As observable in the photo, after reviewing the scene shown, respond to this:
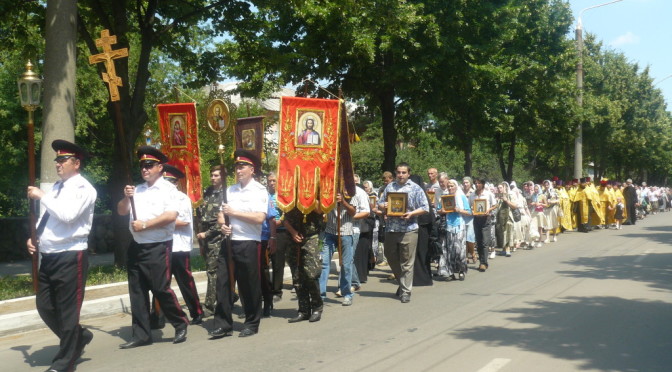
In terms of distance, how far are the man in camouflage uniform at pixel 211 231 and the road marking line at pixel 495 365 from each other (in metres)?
3.72

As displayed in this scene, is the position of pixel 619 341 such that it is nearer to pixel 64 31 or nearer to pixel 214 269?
pixel 214 269

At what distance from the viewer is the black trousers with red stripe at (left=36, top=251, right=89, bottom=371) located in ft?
21.5

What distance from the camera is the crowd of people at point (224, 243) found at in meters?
6.64

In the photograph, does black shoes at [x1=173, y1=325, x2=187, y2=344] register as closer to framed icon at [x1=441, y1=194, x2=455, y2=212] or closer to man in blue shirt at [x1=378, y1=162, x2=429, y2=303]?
man in blue shirt at [x1=378, y1=162, x2=429, y2=303]

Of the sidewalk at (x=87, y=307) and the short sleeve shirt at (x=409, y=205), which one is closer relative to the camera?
the sidewalk at (x=87, y=307)

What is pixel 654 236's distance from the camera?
2306 cm

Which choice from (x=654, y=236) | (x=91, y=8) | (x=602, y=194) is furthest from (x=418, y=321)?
(x=602, y=194)

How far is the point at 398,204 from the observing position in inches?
419

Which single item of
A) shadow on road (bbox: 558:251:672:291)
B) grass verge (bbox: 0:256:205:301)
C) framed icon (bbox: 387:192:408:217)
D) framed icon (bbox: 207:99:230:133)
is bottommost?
shadow on road (bbox: 558:251:672:291)

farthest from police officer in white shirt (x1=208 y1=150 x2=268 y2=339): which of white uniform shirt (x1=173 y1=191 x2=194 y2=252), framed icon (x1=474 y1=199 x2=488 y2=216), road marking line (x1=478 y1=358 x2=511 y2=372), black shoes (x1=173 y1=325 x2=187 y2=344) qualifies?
framed icon (x1=474 y1=199 x2=488 y2=216)

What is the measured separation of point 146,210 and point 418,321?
11.2 ft

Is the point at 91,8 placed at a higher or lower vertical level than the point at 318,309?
higher

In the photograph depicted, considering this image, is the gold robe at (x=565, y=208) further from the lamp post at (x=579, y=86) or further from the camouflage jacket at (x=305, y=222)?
the camouflage jacket at (x=305, y=222)

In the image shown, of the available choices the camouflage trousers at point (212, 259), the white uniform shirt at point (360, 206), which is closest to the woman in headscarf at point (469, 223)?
Answer: the white uniform shirt at point (360, 206)
